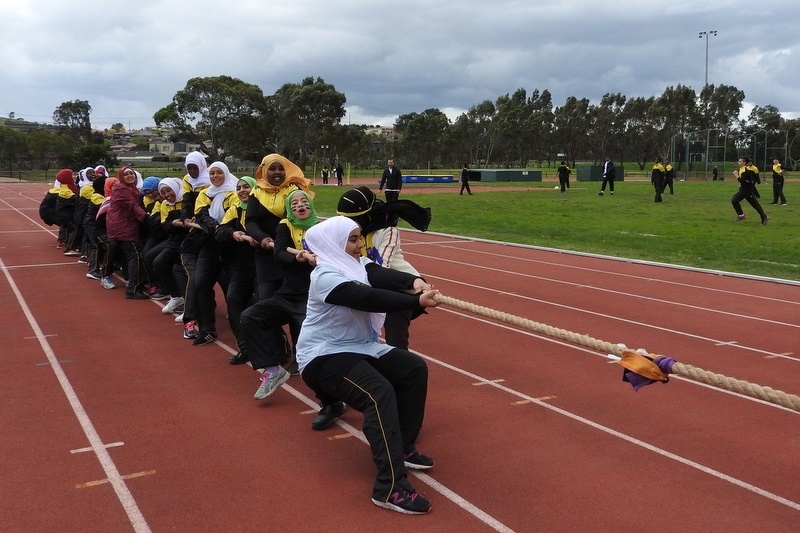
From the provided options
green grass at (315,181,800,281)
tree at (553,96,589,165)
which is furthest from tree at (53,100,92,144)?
green grass at (315,181,800,281)

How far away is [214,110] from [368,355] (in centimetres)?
7297

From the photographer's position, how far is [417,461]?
4.56 metres

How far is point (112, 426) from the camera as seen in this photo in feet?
17.6

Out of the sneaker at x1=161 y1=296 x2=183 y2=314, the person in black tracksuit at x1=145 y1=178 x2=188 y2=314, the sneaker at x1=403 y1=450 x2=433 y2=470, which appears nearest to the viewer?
the sneaker at x1=403 y1=450 x2=433 y2=470

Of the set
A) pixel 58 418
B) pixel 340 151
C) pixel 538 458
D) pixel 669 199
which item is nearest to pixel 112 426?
pixel 58 418

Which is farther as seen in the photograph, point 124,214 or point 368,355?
point 124,214

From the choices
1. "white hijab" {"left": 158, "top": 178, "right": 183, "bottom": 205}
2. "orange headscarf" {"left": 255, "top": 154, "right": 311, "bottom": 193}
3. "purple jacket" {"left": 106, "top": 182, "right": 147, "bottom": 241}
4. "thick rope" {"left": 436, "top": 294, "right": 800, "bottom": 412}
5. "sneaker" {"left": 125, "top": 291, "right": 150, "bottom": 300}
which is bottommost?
"sneaker" {"left": 125, "top": 291, "right": 150, "bottom": 300}

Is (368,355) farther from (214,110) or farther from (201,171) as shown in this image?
(214,110)

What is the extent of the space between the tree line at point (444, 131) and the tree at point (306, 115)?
10 centimetres

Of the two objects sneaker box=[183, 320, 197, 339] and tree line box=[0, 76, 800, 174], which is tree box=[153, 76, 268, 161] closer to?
tree line box=[0, 76, 800, 174]

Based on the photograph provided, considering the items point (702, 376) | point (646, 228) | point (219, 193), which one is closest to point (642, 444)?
point (702, 376)

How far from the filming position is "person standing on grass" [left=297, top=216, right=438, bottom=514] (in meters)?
4.08

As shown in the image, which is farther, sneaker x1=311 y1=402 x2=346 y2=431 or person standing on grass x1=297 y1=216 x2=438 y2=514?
sneaker x1=311 y1=402 x2=346 y2=431

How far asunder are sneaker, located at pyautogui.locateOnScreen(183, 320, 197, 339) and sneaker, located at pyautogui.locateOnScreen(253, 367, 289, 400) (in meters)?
2.38
